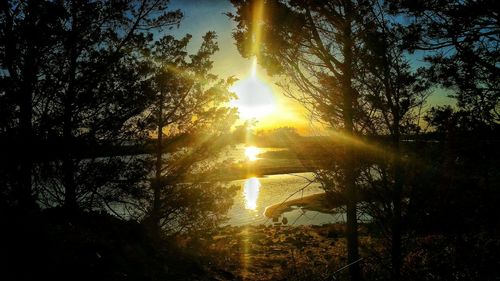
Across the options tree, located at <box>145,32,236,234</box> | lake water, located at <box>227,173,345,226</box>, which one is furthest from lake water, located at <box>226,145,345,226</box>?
tree, located at <box>145,32,236,234</box>

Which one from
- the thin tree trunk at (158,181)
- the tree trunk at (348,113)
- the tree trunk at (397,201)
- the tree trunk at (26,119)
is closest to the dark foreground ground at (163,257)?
the tree trunk at (397,201)

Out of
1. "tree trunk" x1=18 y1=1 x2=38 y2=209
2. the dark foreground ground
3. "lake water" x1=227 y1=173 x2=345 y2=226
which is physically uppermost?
"tree trunk" x1=18 y1=1 x2=38 y2=209

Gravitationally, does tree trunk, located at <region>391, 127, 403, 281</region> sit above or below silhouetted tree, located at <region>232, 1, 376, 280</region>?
below

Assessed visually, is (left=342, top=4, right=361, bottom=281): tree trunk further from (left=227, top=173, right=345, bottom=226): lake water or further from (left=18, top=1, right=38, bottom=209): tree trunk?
(left=227, top=173, right=345, bottom=226): lake water

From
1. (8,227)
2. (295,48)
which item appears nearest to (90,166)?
(8,227)

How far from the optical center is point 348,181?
7637mm

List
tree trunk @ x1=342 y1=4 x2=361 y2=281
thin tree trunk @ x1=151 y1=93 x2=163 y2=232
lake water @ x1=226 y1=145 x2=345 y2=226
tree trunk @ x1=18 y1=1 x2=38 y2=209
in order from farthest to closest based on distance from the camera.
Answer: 1. lake water @ x1=226 y1=145 x2=345 y2=226
2. thin tree trunk @ x1=151 y1=93 x2=163 y2=232
3. tree trunk @ x1=342 y1=4 x2=361 y2=281
4. tree trunk @ x1=18 y1=1 x2=38 y2=209

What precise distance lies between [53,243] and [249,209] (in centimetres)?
3172

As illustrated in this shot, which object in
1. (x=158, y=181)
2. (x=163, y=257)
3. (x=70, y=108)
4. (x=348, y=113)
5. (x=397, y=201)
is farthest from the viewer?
(x=158, y=181)

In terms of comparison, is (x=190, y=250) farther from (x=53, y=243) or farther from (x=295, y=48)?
(x=295, y=48)

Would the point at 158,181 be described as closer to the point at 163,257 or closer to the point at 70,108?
the point at 163,257

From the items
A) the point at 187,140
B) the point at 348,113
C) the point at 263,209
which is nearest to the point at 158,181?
the point at 187,140

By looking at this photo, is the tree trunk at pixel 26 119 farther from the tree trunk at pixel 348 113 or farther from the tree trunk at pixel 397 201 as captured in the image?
the tree trunk at pixel 397 201

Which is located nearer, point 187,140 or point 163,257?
point 163,257
